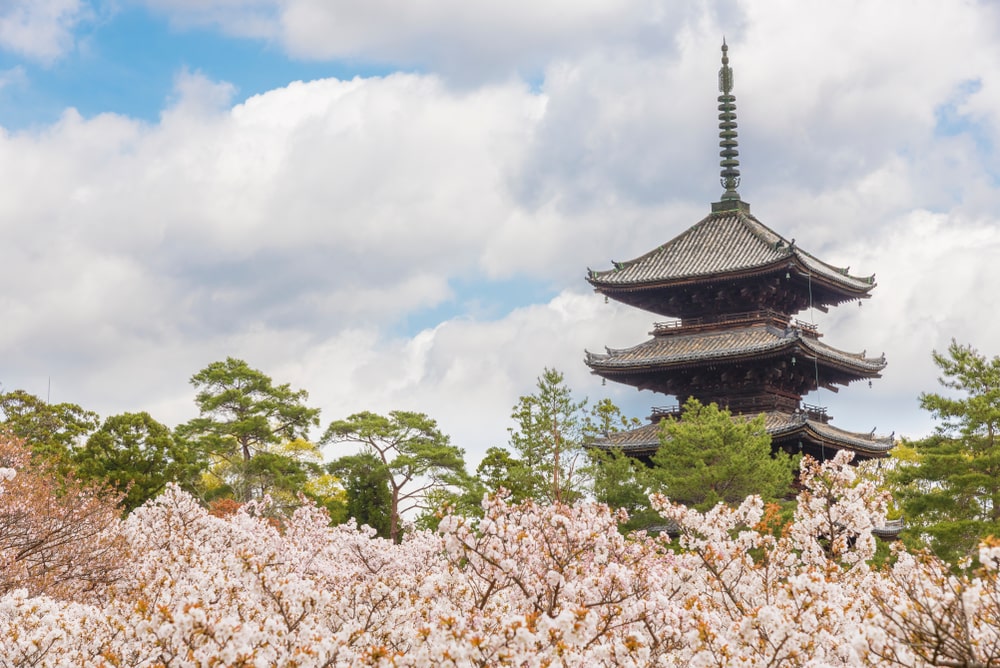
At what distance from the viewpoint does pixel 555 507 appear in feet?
46.8

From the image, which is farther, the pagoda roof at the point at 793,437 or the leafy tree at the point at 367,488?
the leafy tree at the point at 367,488

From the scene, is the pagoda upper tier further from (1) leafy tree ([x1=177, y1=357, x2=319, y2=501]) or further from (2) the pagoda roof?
(1) leafy tree ([x1=177, y1=357, x2=319, y2=501])

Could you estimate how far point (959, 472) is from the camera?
30.4 meters

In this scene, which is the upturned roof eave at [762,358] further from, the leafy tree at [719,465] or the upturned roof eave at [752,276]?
the leafy tree at [719,465]

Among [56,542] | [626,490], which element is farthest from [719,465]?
[56,542]

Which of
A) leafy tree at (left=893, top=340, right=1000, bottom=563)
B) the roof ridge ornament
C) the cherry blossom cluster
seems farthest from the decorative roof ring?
the cherry blossom cluster

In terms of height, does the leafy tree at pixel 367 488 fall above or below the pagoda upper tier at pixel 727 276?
below

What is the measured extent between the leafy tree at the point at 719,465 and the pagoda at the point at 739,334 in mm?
2992

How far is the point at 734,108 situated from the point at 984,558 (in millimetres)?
36841

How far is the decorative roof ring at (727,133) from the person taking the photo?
138 feet

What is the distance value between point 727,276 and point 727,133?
25.8 feet

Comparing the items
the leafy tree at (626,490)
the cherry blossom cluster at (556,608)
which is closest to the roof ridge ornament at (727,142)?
the leafy tree at (626,490)

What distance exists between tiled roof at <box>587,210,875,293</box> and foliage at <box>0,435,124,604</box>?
2196cm

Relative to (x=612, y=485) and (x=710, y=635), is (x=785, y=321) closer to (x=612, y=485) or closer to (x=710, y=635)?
(x=612, y=485)
